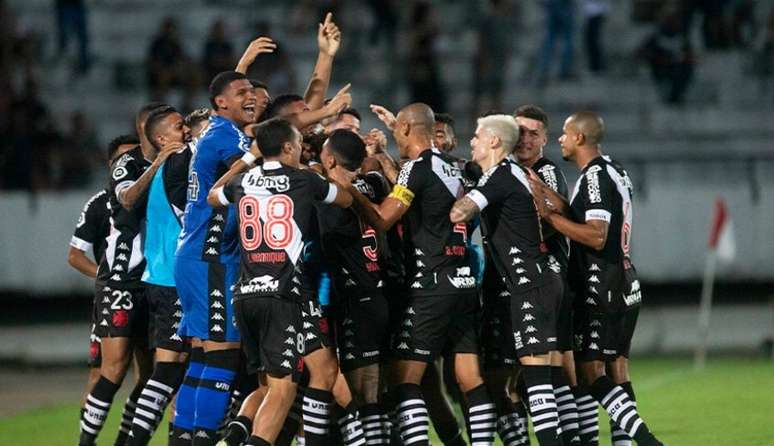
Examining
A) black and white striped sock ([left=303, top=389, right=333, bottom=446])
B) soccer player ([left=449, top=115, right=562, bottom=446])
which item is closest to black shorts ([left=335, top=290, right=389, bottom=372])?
black and white striped sock ([left=303, top=389, right=333, bottom=446])

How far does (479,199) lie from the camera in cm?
987

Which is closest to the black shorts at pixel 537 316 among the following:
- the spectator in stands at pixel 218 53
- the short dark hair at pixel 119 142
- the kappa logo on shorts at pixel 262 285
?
the kappa logo on shorts at pixel 262 285

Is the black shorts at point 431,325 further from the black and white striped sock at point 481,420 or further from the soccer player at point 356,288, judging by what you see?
the black and white striped sock at point 481,420

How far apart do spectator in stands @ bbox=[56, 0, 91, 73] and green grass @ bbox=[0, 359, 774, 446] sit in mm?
9550

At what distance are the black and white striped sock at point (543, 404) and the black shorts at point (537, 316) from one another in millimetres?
141

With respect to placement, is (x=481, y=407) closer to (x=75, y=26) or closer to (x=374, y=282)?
(x=374, y=282)

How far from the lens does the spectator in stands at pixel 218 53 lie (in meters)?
23.0

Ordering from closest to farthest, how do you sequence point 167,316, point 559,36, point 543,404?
point 543,404 < point 167,316 < point 559,36

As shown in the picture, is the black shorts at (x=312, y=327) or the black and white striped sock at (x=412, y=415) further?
the black and white striped sock at (x=412, y=415)

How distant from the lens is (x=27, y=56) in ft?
78.2

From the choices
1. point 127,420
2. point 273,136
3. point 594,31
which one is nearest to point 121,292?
point 127,420

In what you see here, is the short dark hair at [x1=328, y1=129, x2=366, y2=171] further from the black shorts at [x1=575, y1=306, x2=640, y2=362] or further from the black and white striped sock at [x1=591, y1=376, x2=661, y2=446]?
the black and white striped sock at [x1=591, y1=376, x2=661, y2=446]

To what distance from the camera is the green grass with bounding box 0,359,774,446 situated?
12.4 m

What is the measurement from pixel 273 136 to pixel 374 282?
1293mm
